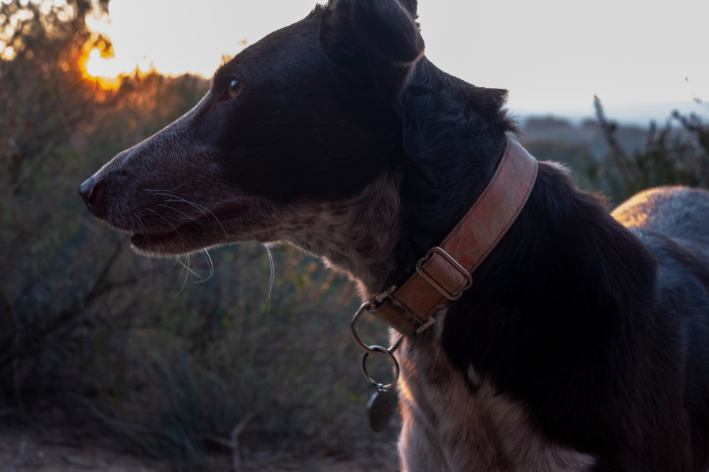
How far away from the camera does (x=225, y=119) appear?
1.96 meters

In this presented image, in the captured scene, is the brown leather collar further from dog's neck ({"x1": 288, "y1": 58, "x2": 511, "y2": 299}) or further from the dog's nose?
the dog's nose

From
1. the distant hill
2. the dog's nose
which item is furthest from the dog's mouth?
the distant hill

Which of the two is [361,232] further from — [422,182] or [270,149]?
[270,149]

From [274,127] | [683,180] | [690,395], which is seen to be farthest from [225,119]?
[683,180]

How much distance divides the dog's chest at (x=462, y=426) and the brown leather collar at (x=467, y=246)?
9 centimetres

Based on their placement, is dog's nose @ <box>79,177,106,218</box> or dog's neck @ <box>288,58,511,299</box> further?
dog's nose @ <box>79,177,106,218</box>

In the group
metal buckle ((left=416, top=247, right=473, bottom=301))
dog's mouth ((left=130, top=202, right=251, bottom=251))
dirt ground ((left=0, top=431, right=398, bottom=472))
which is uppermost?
dog's mouth ((left=130, top=202, right=251, bottom=251))

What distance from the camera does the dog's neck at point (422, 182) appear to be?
176 centimetres

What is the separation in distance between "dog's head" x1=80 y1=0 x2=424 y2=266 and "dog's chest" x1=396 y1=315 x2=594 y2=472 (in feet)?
1.90

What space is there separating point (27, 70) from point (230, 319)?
2215 millimetres

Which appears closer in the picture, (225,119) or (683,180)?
(225,119)

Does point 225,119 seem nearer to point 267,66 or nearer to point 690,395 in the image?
point 267,66

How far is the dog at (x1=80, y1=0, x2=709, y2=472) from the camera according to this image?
1.64 metres

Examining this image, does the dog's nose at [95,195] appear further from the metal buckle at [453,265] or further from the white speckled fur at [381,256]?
the metal buckle at [453,265]
